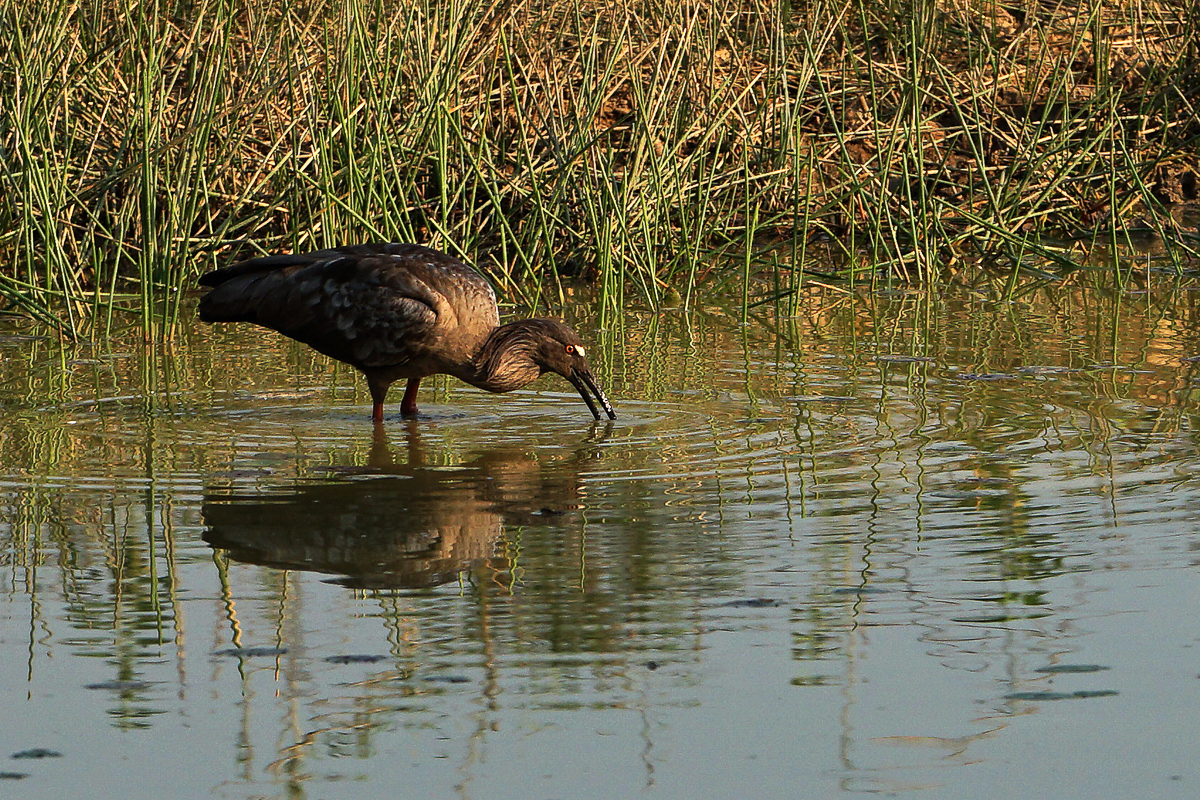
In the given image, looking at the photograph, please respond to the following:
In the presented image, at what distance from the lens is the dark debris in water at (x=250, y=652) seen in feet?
12.9

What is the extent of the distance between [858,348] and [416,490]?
3425mm

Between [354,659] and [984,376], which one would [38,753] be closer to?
[354,659]

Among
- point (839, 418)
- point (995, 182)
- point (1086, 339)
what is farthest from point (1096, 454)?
point (995, 182)

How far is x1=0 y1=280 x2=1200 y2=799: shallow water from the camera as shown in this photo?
3.37 meters

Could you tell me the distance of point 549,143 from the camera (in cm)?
1124

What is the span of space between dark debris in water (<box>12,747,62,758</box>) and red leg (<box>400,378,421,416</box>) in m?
3.95

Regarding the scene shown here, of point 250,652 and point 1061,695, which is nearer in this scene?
point 1061,695

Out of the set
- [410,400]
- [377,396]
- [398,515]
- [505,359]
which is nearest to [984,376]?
[505,359]

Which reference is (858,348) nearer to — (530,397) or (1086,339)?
(1086,339)

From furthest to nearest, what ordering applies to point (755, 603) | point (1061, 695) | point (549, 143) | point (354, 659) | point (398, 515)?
point (549, 143) → point (398, 515) → point (755, 603) → point (354, 659) → point (1061, 695)

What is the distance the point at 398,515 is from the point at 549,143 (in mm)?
6145

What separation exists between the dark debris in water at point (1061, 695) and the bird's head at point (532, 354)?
12.1 ft

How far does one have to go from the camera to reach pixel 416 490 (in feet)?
19.0

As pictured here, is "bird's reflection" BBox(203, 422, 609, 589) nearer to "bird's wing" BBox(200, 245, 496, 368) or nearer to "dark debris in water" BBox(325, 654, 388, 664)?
"dark debris in water" BBox(325, 654, 388, 664)
